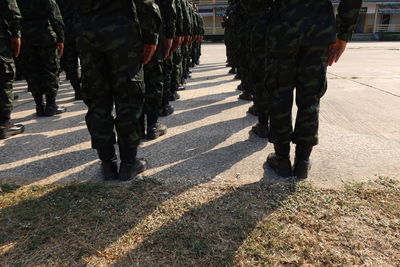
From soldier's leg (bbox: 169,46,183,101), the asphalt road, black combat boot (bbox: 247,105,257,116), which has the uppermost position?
soldier's leg (bbox: 169,46,183,101)

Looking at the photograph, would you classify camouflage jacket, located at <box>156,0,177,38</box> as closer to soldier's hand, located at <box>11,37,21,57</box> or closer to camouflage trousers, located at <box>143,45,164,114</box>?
camouflage trousers, located at <box>143,45,164,114</box>

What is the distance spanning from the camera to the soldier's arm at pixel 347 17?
212 centimetres

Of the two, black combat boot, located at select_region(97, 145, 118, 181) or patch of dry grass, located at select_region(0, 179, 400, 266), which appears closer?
patch of dry grass, located at select_region(0, 179, 400, 266)

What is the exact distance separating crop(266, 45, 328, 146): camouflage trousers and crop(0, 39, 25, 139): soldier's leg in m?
3.09

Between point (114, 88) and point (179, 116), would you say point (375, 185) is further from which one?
point (179, 116)

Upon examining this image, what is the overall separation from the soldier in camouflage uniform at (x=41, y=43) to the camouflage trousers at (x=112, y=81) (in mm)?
2445

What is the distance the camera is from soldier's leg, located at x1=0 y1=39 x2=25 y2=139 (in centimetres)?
345

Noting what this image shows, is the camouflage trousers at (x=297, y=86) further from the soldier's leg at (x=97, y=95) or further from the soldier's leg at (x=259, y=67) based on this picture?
the soldier's leg at (x=97, y=95)

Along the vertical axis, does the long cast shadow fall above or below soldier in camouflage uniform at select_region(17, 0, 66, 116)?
below

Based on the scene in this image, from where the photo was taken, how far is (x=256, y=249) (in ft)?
5.58

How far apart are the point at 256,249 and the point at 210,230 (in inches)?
12.7

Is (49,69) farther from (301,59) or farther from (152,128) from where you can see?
(301,59)

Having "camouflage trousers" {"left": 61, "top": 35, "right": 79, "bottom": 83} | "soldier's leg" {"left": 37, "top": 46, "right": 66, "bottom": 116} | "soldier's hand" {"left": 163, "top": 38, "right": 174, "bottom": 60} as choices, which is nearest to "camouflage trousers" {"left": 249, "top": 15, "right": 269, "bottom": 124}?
"soldier's hand" {"left": 163, "top": 38, "right": 174, "bottom": 60}

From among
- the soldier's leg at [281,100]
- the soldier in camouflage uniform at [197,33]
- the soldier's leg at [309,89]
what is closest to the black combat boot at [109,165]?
the soldier's leg at [281,100]
